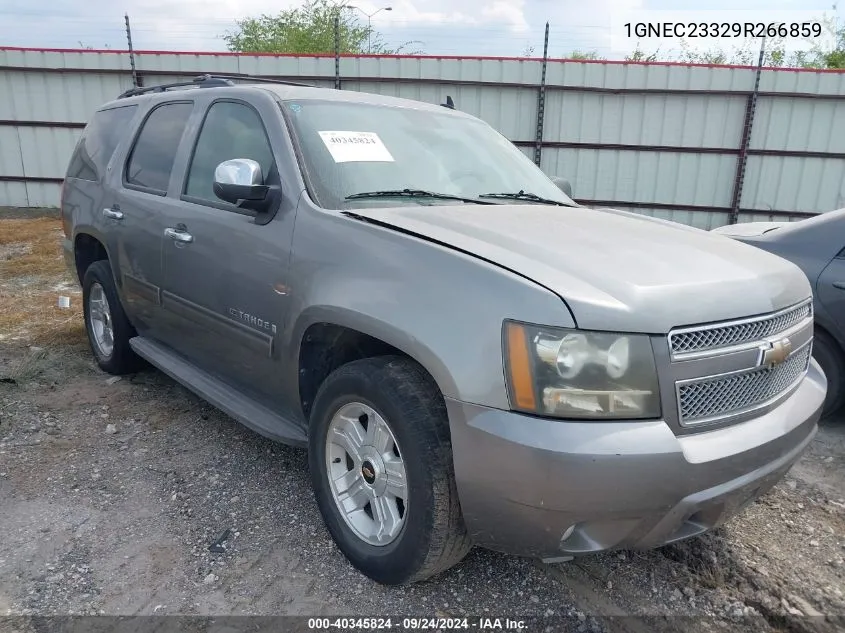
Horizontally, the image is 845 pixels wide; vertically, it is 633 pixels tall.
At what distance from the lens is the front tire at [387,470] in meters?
2.09

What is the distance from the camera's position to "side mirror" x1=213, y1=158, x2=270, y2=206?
105 inches

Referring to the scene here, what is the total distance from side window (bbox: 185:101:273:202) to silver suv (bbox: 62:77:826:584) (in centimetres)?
1

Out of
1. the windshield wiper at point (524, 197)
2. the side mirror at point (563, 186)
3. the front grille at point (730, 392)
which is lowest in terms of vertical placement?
the front grille at point (730, 392)

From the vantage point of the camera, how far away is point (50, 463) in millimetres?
3334

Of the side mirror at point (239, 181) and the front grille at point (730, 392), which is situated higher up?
the side mirror at point (239, 181)

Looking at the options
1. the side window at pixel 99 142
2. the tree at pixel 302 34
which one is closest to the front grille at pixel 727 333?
the side window at pixel 99 142

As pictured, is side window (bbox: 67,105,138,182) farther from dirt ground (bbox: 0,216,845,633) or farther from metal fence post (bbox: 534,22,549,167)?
metal fence post (bbox: 534,22,549,167)

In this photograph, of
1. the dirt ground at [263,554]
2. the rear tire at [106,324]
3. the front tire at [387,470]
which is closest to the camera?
the front tire at [387,470]

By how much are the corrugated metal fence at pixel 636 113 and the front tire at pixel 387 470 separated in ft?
32.5

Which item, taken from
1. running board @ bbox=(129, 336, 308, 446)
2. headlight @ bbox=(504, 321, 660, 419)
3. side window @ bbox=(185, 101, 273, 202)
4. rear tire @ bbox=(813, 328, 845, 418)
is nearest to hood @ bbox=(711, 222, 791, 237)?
rear tire @ bbox=(813, 328, 845, 418)

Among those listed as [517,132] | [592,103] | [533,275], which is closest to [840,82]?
[592,103]

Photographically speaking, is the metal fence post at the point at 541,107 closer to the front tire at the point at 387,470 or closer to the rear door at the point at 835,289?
the rear door at the point at 835,289

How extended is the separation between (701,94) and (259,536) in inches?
429

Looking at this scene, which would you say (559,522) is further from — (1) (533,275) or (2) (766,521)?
(2) (766,521)
